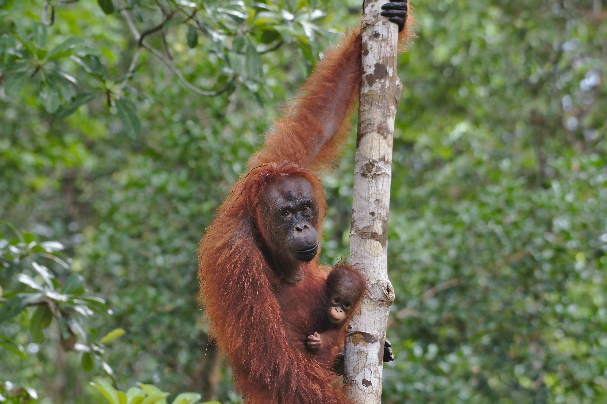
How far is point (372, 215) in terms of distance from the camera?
2.85 metres

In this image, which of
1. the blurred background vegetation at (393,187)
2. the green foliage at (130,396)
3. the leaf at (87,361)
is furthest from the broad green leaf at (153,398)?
the leaf at (87,361)

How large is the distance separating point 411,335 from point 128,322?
2540 millimetres

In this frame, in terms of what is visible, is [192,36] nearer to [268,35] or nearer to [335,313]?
[268,35]

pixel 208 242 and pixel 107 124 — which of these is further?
pixel 107 124

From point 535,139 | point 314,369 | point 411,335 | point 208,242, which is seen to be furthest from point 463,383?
point 535,139

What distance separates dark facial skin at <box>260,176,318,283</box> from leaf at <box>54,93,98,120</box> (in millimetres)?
1341

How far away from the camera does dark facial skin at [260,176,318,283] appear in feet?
10.5

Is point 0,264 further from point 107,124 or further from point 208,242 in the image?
point 107,124

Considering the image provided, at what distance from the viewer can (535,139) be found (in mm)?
8047

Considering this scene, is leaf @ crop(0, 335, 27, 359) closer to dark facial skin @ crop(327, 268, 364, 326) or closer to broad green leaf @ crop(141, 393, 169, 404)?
broad green leaf @ crop(141, 393, 169, 404)

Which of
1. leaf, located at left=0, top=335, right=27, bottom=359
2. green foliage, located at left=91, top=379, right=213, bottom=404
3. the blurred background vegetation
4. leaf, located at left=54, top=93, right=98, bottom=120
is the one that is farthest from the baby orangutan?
leaf, located at left=54, top=93, right=98, bottom=120

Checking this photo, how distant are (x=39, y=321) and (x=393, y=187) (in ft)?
14.2

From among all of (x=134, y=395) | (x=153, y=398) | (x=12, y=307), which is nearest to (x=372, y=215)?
(x=153, y=398)

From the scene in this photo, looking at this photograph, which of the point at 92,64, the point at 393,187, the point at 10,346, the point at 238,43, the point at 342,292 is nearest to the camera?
the point at 342,292
